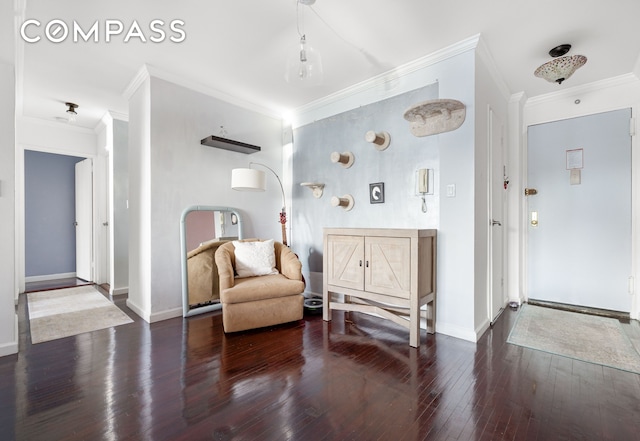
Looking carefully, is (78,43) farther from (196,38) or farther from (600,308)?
(600,308)

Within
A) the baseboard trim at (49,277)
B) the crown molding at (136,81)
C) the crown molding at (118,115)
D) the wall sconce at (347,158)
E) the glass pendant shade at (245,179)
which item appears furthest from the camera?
the baseboard trim at (49,277)

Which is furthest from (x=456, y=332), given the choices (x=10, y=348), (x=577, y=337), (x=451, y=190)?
(x=10, y=348)

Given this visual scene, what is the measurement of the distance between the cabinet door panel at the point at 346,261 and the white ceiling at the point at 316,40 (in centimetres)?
176

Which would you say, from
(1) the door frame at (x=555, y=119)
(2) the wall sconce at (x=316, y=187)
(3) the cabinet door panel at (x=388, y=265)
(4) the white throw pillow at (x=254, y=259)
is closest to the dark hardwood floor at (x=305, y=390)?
(3) the cabinet door panel at (x=388, y=265)

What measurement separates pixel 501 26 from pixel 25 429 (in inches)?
156

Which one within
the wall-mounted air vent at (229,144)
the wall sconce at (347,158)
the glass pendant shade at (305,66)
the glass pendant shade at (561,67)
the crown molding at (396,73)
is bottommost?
the wall sconce at (347,158)

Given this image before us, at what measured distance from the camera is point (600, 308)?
335 cm

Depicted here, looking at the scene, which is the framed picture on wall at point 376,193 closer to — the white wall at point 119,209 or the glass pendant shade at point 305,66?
the glass pendant shade at point 305,66

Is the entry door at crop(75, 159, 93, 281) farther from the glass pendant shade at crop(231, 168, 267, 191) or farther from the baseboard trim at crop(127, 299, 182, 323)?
the glass pendant shade at crop(231, 168, 267, 191)

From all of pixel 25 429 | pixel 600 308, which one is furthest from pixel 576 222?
pixel 25 429

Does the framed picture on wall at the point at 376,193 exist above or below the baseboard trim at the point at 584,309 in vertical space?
above

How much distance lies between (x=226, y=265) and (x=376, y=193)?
68.2 inches

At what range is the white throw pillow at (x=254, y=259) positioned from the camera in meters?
3.19

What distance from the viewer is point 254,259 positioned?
3.24 meters
